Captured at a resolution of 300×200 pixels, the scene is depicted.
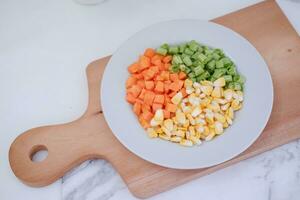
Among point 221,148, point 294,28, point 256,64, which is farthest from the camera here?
point 294,28

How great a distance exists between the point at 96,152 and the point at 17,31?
0.54 m

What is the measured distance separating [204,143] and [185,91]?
143 millimetres

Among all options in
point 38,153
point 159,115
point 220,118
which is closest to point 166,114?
point 159,115

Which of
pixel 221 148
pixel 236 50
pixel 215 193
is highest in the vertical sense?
pixel 236 50

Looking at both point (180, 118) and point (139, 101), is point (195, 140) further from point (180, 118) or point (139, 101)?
point (139, 101)

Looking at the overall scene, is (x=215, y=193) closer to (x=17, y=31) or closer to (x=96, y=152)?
(x=96, y=152)

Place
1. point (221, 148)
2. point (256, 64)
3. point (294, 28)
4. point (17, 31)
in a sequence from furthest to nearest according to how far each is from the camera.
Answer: point (17, 31) < point (294, 28) < point (256, 64) < point (221, 148)

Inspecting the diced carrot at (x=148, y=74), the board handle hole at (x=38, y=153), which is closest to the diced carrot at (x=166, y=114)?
the diced carrot at (x=148, y=74)

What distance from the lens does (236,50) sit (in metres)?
1.02

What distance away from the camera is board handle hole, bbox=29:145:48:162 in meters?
0.96

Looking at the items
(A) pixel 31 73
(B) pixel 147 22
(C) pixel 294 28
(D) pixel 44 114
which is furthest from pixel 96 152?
(C) pixel 294 28

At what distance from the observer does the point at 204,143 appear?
0.89 m

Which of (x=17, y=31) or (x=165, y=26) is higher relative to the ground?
(x=165, y=26)

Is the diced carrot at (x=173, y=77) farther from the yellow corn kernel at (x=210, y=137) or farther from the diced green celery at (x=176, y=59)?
the yellow corn kernel at (x=210, y=137)
